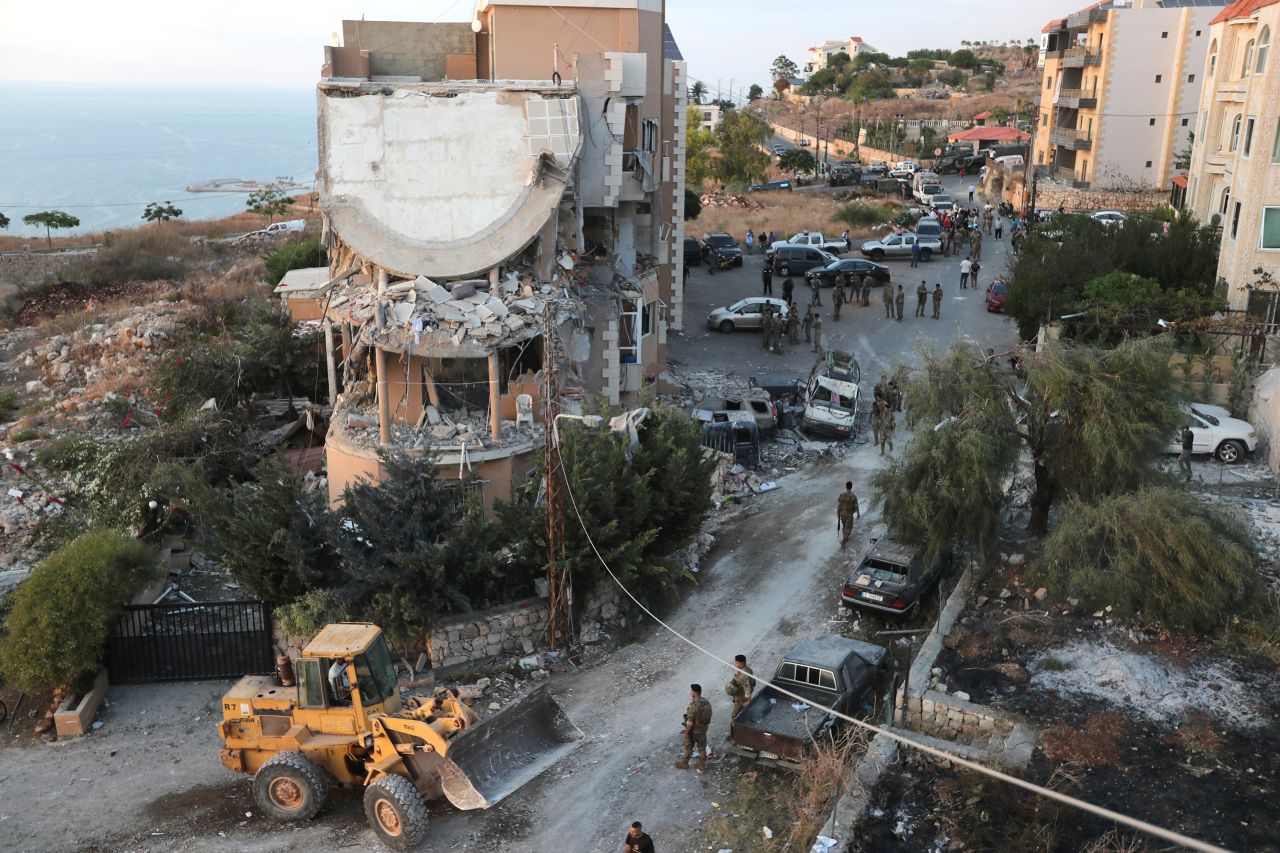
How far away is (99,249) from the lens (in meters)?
48.5

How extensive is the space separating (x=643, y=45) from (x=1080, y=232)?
15886mm

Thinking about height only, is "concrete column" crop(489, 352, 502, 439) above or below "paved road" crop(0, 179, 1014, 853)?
above

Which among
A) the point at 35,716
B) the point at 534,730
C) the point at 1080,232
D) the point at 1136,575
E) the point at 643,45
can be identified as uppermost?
the point at 643,45

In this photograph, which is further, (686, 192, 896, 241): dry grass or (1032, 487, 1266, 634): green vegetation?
(686, 192, 896, 241): dry grass

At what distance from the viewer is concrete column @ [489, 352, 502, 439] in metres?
18.7

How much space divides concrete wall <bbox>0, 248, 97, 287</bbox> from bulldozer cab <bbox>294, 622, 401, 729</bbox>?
4044 cm

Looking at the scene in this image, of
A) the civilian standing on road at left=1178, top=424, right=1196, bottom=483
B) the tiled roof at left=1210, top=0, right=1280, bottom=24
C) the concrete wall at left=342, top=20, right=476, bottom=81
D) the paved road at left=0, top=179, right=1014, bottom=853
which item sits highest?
the tiled roof at left=1210, top=0, right=1280, bottom=24

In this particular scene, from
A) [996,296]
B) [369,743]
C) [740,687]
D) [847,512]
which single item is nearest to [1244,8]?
[996,296]

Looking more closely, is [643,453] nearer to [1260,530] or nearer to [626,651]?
[626,651]

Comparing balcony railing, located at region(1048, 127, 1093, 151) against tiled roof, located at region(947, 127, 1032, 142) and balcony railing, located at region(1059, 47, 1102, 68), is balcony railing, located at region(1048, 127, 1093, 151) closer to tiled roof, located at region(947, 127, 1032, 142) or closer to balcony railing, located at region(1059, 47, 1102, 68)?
balcony railing, located at region(1059, 47, 1102, 68)

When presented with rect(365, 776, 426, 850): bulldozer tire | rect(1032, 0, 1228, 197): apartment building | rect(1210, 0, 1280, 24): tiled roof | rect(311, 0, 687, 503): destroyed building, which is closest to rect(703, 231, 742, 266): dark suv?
rect(1210, 0, 1280, 24): tiled roof

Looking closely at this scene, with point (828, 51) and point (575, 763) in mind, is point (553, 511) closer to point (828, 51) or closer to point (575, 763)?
point (575, 763)

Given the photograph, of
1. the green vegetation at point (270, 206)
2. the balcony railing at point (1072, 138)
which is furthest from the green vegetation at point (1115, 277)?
the green vegetation at point (270, 206)

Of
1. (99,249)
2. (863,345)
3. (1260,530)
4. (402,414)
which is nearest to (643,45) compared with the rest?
(402,414)
